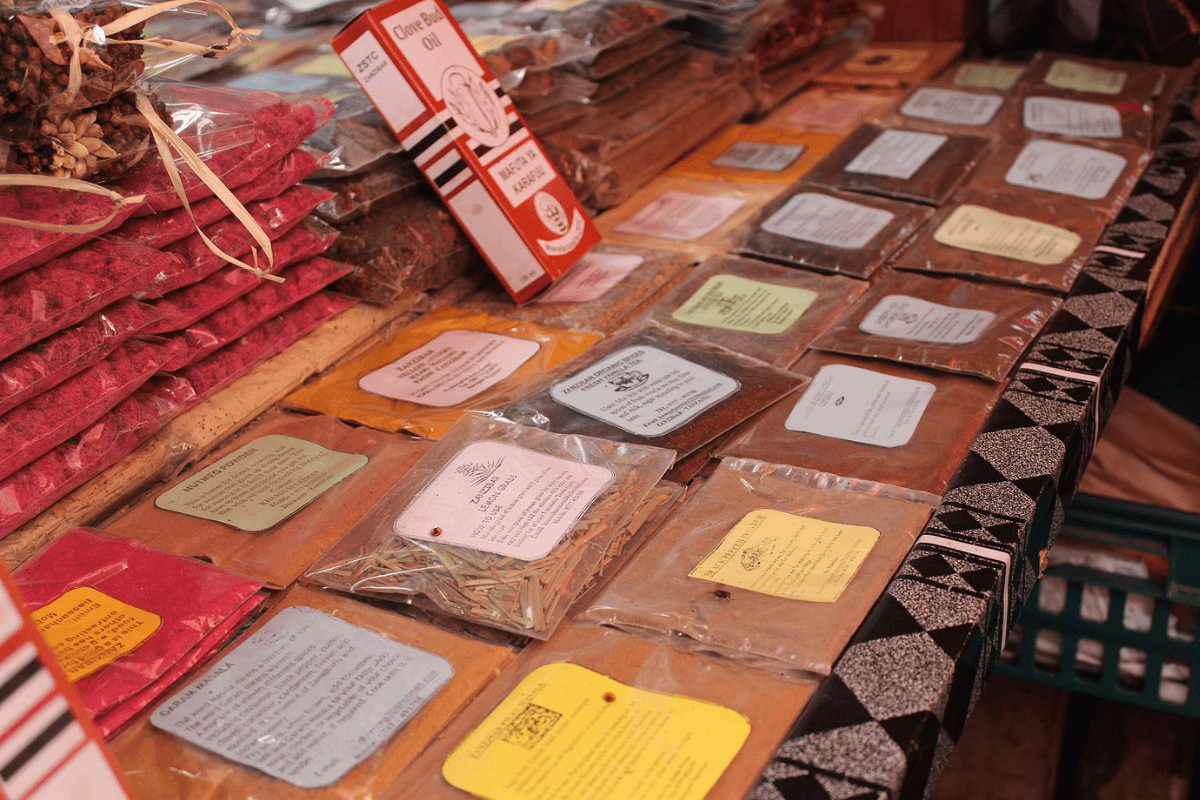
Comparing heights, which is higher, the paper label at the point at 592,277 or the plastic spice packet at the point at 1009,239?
the paper label at the point at 592,277

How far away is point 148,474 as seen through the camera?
1015 mm

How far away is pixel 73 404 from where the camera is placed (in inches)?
36.2

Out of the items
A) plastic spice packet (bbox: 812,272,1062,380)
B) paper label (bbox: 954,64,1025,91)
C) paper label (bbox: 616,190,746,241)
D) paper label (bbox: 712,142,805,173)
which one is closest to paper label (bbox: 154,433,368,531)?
plastic spice packet (bbox: 812,272,1062,380)

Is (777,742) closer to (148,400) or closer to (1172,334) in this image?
(148,400)

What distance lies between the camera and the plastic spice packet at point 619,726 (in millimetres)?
663

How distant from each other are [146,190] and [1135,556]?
1340 mm

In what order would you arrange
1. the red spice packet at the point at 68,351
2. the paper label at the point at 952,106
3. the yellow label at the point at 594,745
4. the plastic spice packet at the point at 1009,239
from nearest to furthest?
the yellow label at the point at 594,745, the red spice packet at the point at 68,351, the plastic spice packet at the point at 1009,239, the paper label at the point at 952,106

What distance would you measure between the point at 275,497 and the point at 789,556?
1.62 ft

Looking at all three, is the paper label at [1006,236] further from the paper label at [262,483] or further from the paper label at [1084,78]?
the paper label at [262,483]

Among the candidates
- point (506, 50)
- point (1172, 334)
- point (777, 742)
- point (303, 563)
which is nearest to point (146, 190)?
point (303, 563)

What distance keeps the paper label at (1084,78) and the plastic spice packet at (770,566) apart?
137 cm

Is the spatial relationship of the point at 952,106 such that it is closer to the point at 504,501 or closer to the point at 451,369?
the point at 451,369

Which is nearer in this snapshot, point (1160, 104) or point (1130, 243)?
point (1130, 243)

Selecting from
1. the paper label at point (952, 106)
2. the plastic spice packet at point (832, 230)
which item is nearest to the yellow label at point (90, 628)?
the plastic spice packet at point (832, 230)
